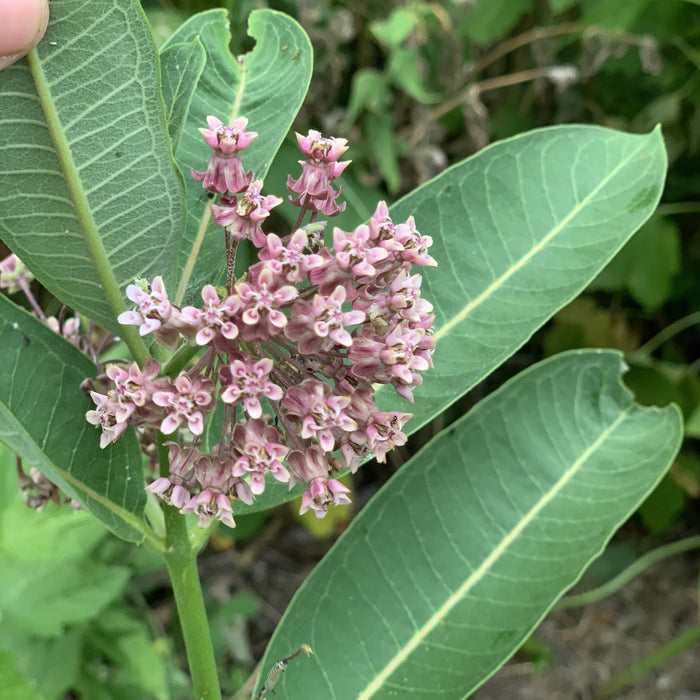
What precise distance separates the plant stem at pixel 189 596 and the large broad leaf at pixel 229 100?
0.65 ft

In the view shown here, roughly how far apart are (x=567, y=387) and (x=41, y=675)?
3.88 feet

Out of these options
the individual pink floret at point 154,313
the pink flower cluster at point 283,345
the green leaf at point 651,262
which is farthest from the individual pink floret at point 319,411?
the green leaf at point 651,262

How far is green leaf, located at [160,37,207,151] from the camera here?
26.7 inches

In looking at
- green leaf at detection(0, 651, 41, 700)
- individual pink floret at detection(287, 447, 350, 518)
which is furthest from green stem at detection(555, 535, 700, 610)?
individual pink floret at detection(287, 447, 350, 518)

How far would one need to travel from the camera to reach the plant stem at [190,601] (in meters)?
0.78

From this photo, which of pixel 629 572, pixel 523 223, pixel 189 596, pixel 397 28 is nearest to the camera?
pixel 189 596

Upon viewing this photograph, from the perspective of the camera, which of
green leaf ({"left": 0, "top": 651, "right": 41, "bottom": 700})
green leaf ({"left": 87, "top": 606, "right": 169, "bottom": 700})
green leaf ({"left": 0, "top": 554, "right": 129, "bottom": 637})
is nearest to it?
green leaf ({"left": 0, "top": 651, "right": 41, "bottom": 700})

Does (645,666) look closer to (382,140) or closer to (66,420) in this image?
(382,140)

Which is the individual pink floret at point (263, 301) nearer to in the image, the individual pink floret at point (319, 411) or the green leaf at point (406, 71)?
the individual pink floret at point (319, 411)

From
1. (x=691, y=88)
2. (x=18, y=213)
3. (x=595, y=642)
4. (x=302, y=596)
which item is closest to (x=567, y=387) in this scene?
(x=302, y=596)

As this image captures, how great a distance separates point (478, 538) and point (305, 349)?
51cm

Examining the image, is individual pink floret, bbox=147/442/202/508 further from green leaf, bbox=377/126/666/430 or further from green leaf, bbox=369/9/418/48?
green leaf, bbox=369/9/418/48

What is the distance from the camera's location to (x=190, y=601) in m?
0.80

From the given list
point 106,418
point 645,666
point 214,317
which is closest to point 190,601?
point 106,418
